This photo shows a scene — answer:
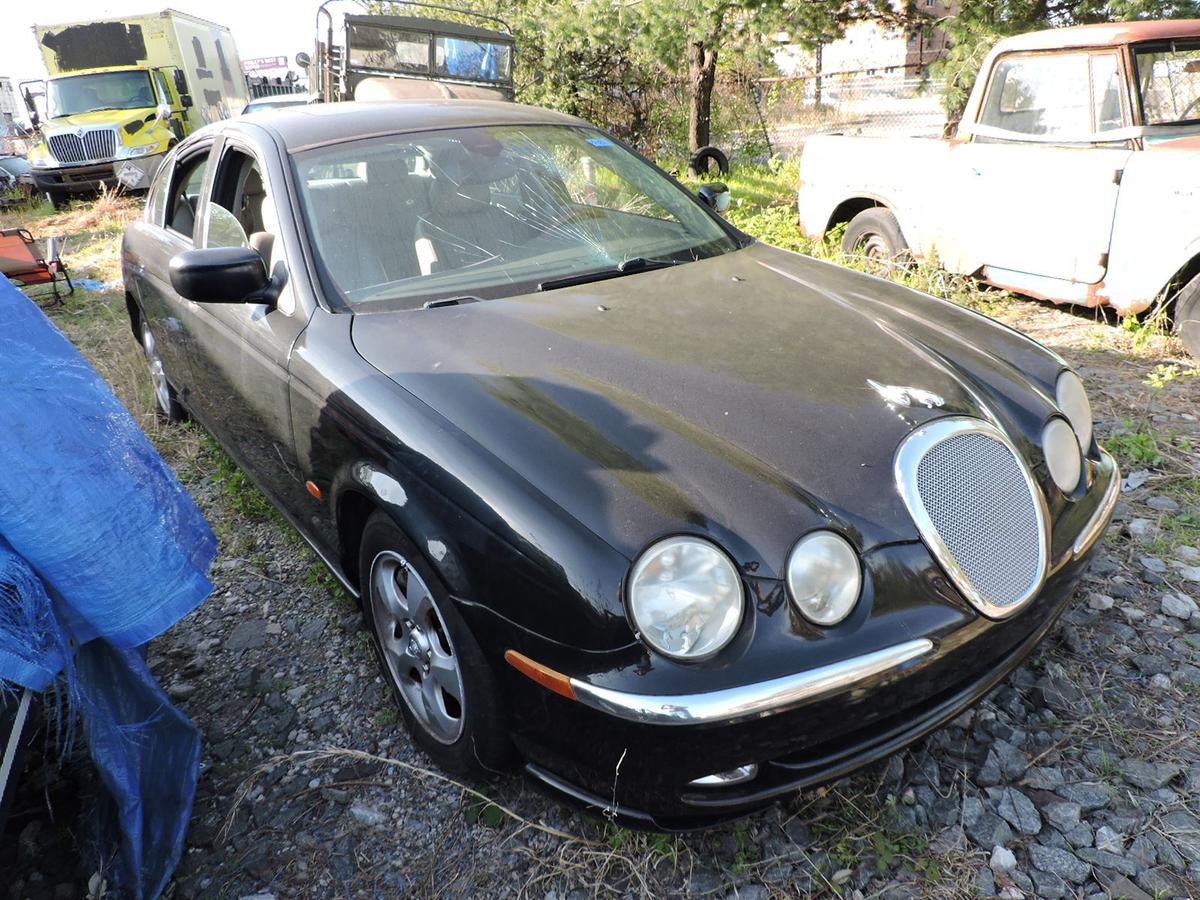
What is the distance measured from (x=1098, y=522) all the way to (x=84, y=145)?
16390 millimetres

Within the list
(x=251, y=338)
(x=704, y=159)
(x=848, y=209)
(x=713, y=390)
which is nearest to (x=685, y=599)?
(x=713, y=390)

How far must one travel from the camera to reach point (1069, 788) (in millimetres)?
2025

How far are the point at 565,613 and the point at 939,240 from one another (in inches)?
177

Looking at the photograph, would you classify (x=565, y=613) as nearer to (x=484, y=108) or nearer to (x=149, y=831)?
(x=149, y=831)

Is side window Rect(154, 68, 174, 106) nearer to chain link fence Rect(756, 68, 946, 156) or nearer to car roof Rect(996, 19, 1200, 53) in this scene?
chain link fence Rect(756, 68, 946, 156)

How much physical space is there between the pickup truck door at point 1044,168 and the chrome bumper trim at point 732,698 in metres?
3.85

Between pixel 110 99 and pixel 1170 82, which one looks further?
pixel 110 99

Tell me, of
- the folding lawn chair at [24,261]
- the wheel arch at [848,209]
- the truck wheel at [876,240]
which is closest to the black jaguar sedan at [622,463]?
the truck wheel at [876,240]

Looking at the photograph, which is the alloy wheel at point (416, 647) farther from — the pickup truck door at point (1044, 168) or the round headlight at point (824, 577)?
the pickup truck door at point (1044, 168)

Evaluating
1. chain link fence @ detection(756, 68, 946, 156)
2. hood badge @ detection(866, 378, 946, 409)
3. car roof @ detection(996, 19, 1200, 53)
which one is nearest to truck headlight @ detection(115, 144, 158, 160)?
chain link fence @ detection(756, 68, 946, 156)

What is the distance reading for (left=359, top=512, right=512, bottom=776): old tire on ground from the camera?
185cm

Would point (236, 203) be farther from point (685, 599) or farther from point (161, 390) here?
point (685, 599)

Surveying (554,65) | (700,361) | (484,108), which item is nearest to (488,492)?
(700,361)

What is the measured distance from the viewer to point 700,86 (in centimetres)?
1083
